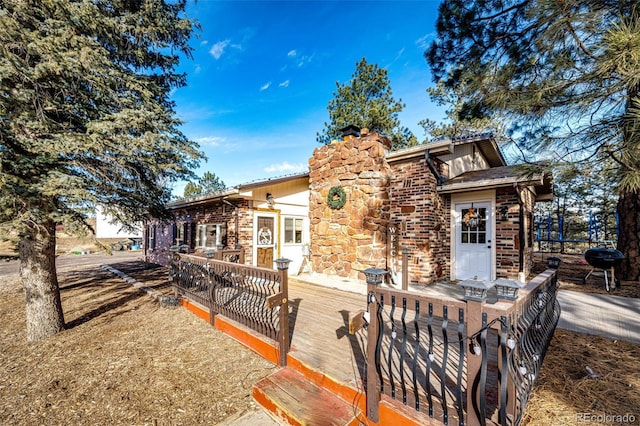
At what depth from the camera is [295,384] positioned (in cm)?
253

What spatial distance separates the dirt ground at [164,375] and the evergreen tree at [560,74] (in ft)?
7.16

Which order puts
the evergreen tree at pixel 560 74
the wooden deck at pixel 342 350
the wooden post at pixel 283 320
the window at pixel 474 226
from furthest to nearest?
the window at pixel 474 226 → the evergreen tree at pixel 560 74 → the wooden post at pixel 283 320 → the wooden deck at pixel 342 350

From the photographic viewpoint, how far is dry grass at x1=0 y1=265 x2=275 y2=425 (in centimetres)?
237

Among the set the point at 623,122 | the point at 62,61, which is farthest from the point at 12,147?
the point at 623,122

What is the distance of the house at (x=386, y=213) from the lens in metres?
5.89

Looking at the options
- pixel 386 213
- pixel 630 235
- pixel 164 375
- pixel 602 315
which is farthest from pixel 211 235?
pixel 630 235

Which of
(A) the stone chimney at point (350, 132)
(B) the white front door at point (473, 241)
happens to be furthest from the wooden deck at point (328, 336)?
(A) the stone chimney at point (350, 132)

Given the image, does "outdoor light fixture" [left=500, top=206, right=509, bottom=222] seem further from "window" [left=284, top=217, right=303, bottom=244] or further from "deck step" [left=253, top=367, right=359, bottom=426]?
"window" [left=284, top=217, right=303, bottom=244]

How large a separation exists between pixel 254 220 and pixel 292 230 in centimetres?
156

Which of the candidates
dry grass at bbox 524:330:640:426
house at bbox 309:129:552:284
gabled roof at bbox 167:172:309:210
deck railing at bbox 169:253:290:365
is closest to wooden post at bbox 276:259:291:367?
deck railing at bbox 169:253:290:365

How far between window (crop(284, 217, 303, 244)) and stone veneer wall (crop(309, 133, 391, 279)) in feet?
2.12

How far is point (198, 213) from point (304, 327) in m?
6.72

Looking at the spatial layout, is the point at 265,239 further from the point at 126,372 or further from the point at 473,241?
the point at 473,241

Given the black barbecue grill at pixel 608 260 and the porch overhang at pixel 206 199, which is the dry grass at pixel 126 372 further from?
the black barbecue grill at pixel 608 260
